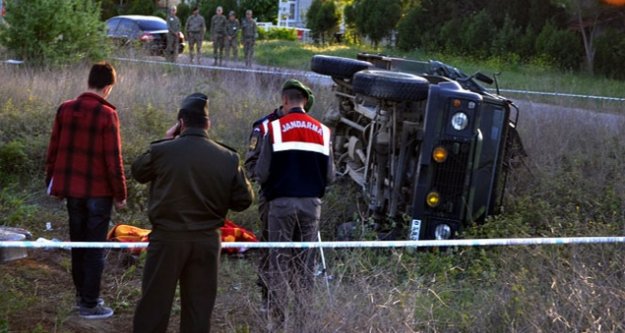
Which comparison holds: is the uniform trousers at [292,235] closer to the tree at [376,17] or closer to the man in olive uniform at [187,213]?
the man in olive uniform at [187,213]

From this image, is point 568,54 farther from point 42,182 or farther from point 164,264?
point 164,264

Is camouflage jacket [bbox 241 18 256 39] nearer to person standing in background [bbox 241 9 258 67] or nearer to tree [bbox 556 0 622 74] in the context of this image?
person standing in background [bbox 241 9 258 67]

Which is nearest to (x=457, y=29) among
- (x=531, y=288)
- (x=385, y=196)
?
(x=385, y=196)

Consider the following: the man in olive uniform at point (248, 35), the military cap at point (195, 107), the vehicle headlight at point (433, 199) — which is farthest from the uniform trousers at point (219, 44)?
the military cap at point (195, 107)

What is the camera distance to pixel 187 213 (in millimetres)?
4668

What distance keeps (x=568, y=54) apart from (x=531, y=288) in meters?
24.5

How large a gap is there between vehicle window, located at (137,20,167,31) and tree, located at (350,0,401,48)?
1372 centimetres

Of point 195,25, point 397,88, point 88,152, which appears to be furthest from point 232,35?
point 88,152

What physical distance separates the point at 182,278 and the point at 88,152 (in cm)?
119

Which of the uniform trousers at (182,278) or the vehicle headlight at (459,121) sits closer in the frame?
the uniform trousers at (182,278)

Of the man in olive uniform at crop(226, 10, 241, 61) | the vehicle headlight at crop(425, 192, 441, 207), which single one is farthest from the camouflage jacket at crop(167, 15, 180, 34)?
the vehicle headlight at crop(425, 192, 441, 207)

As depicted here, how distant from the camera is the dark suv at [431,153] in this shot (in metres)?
6.94

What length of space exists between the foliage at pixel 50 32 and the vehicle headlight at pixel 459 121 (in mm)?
7753

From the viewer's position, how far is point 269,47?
110 ft
